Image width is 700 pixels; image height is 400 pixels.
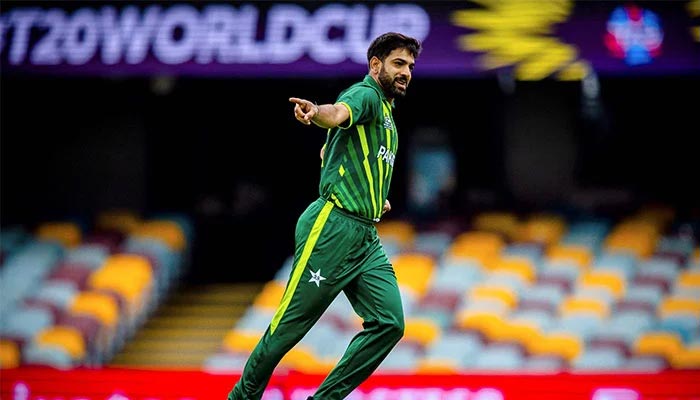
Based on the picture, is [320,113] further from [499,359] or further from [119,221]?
[119,221]

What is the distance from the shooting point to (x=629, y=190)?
1205cm

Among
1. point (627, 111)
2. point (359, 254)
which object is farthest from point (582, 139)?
point (359, 254)

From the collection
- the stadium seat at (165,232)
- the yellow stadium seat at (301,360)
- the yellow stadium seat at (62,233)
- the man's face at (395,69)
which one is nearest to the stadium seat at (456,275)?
the yellow stadium seat at (301,360)

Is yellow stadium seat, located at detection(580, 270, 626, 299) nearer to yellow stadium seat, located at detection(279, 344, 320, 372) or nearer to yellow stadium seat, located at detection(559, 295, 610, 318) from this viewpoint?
yellow stadium seat, located at detection(559, 295, 610, 318)

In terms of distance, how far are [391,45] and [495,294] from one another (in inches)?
212

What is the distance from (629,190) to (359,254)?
6.96 m

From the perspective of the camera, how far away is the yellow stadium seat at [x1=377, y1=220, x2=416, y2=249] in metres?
11.6

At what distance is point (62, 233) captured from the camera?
12.1m

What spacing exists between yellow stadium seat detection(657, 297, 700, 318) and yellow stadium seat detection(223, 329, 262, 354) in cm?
340

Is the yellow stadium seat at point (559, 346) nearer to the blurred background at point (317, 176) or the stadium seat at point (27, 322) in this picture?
the blurred background at point (317, 176)

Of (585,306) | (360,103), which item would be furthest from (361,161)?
(585,306)

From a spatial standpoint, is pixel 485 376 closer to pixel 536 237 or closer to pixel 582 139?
pixel 536 237

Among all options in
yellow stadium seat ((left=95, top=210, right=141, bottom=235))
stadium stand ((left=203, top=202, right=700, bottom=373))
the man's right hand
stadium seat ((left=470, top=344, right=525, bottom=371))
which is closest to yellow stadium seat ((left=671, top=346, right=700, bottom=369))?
stadium stand ((left=203, top=202, right=700, bottom=373))

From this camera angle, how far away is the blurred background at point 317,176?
10.4 m
